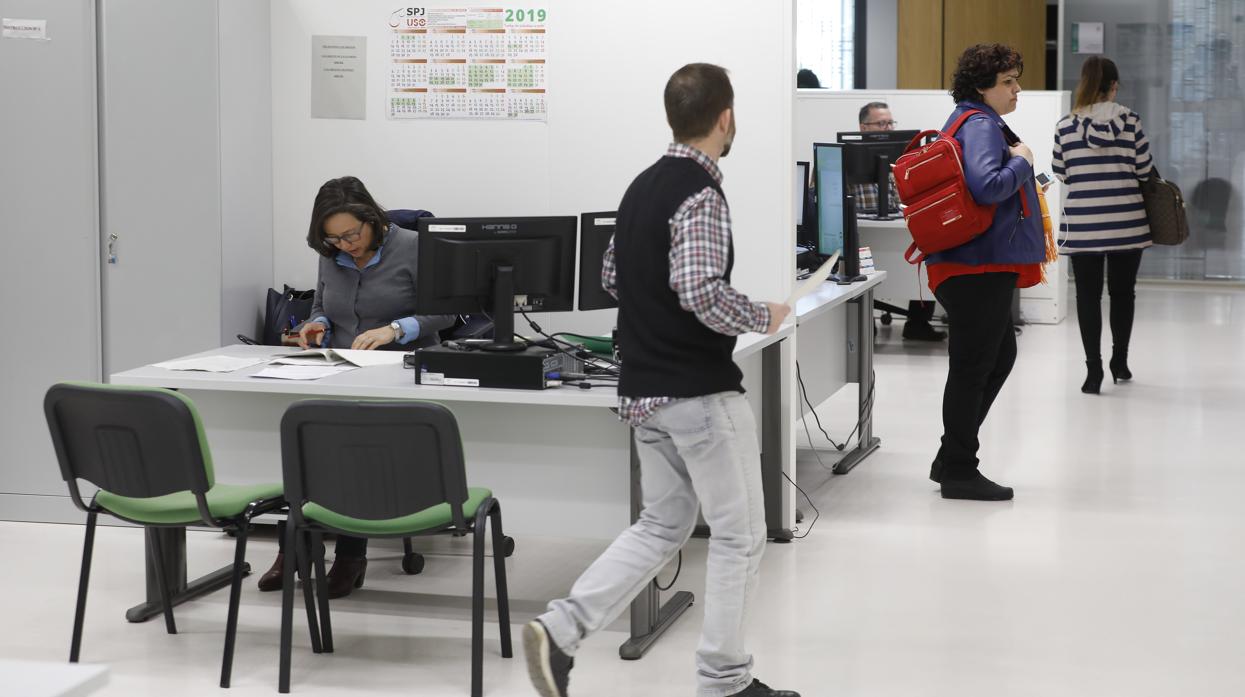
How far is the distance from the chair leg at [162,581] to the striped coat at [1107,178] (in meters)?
4.92

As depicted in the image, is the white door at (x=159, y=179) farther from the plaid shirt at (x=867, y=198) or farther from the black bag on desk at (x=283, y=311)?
the plaid shirt at (x=867, y=198)

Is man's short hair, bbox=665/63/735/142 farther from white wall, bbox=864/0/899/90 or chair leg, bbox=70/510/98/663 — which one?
white wall, bbox=864/0/899/90

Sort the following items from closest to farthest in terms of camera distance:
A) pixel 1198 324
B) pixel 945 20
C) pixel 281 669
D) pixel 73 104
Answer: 1. pixel 281 669
2. pixel 73 104
3. pixel 1198 324
4. pixel 945 20

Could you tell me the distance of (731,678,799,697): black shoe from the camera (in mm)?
3117

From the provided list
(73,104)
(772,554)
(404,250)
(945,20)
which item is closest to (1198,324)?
(945,20)

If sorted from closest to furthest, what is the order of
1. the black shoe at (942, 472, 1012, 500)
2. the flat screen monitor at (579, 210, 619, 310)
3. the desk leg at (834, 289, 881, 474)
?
the flat screen monitor at (579, 210, 619, 310)
the black shoe at (942, 472, 1012, 500)
the desk leg at (834, 289, 881, 474)

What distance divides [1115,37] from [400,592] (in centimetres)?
1087

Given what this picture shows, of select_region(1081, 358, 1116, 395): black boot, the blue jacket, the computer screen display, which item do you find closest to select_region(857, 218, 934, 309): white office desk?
select_region(1081, 358, 1116, 395): black boot

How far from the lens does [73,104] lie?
193 inches

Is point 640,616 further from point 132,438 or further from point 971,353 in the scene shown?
point 971,353

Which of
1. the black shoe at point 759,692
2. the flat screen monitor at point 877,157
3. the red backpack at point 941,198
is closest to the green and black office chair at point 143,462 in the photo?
the black shoe at point 759,692

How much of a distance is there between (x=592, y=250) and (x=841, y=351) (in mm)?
2388

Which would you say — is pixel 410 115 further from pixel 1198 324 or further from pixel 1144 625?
pixel 1198 324

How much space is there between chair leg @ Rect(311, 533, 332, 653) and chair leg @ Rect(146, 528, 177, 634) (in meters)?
0.40
